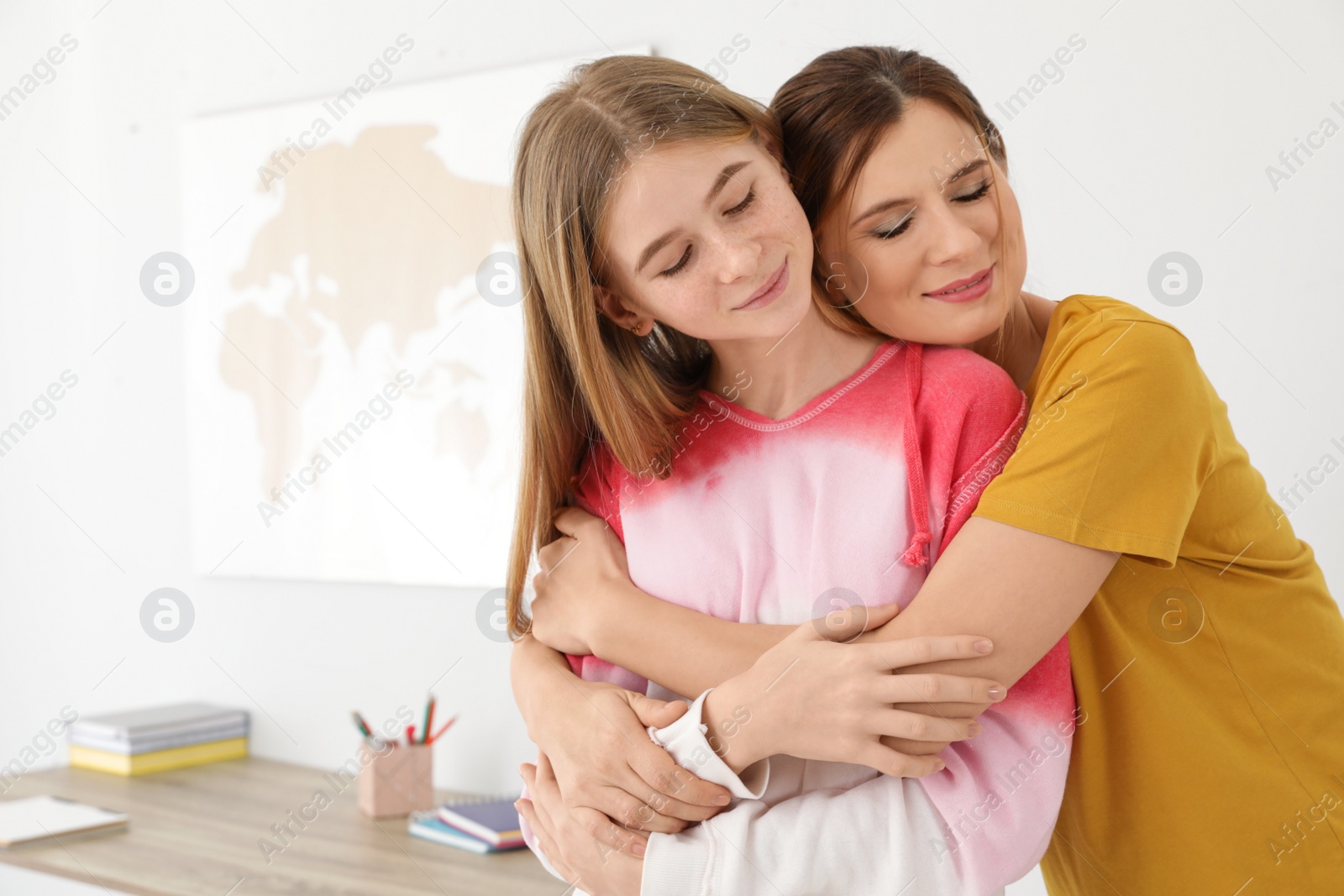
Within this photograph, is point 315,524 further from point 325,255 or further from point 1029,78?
point 1029,78

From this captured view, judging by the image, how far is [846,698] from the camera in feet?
2.94

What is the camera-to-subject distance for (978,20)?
1.76 metres

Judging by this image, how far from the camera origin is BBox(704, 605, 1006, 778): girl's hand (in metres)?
0.87

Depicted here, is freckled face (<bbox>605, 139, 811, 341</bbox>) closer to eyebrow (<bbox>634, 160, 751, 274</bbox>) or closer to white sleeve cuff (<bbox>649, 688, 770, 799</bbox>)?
eyebrow (<bbox>634, 160, 751, 274</bbox>)

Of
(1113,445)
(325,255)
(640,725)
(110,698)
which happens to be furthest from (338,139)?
(1113,445)

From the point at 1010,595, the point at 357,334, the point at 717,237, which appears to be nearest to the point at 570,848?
the point at 1010,595

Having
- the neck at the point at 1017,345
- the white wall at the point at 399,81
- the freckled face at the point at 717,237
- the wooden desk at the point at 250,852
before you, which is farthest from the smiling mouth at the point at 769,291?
the wooden desk at the point at 250,852

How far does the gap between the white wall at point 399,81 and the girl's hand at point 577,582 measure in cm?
92

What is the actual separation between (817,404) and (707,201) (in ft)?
0.74

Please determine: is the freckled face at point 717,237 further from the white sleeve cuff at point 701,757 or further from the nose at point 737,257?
the white sleeve cuff at point 701,757

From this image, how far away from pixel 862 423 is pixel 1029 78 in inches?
35.9

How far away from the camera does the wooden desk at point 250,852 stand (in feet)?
6.15

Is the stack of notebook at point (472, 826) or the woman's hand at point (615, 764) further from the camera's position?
the stack of notebook at point (472, 826)

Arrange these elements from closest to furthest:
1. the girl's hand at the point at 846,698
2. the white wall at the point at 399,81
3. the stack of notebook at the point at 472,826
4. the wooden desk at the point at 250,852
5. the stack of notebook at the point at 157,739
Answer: the girl's hand at the point at 846,698 < the white wall at the point at 399,81 < the wooden desk at the point at 250,852 < the stack of notebook at the point at 472,826 < the stack of notebook at the point at 157,739
